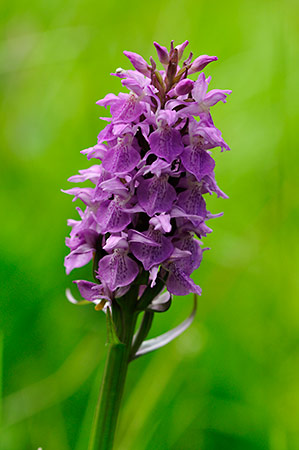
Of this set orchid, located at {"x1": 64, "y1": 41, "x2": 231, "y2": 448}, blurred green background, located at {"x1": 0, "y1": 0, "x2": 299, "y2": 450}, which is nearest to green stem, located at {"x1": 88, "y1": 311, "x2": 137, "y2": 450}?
orchid, located at {"x1": 64, "y1": 41, "x2": 231, "y2": 448}

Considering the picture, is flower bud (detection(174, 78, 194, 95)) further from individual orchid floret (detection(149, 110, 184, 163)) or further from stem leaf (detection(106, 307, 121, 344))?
stem leaf (detection(106, 307, 121, 344))

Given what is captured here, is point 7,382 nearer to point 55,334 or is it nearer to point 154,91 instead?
point 55,334

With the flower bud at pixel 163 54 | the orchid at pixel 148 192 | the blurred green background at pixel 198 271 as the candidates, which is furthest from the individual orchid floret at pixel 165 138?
the blurred green background at pixel 198 271

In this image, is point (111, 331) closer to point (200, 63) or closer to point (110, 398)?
point (110, 398)

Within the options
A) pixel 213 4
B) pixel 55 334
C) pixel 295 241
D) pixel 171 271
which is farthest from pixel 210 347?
pixel 213 4

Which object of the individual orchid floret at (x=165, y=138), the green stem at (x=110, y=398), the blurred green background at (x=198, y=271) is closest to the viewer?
the individual orchid floret at (x=165, y=138)

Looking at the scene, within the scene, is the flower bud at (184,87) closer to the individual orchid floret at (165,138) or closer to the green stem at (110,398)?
the individual orchid floret at (165,138)

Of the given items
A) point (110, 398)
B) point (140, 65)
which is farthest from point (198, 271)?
point (140, 65)
